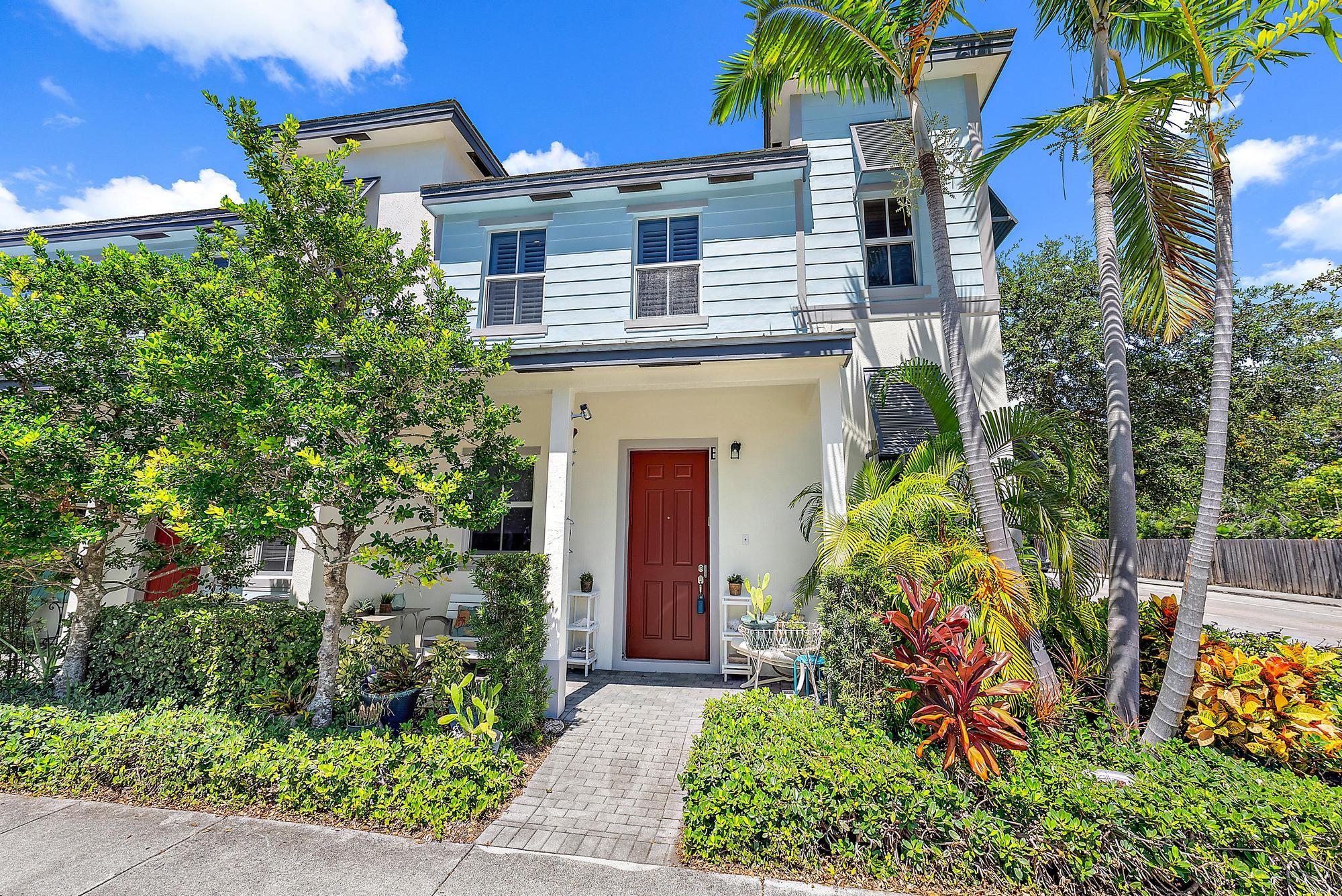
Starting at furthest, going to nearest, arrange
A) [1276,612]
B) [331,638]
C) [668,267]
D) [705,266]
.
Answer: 1. [1276,612]
2. [668,267]
3. [705,266]
4. [331,638]

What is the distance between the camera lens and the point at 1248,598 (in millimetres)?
13219

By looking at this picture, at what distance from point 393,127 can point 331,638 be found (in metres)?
7.87

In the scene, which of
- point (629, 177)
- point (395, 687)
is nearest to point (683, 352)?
point (629, 177)

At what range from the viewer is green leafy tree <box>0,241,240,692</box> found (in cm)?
421

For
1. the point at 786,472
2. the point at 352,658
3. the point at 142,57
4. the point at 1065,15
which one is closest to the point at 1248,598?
the point at 786,472

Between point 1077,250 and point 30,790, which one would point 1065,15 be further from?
point 1077,250

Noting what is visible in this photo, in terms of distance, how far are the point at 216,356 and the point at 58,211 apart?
959cm

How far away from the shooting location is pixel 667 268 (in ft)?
23.1

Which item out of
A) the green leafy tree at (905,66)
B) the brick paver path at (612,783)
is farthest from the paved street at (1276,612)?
the brick paver path at (612,783)

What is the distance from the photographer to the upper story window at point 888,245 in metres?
7.10

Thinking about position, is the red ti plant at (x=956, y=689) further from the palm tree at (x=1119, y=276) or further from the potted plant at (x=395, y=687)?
the potted plant at (x=395, y=687)

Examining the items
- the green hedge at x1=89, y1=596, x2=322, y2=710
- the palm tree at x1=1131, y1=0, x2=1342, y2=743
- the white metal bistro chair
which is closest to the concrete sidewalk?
the green hedge at x1=89, y1=596, x2=322, y2=710

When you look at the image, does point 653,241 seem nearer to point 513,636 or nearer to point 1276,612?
point 513,636

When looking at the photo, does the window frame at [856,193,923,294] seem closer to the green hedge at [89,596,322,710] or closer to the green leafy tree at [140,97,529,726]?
the green leafy tree at [140,97,529,726]
